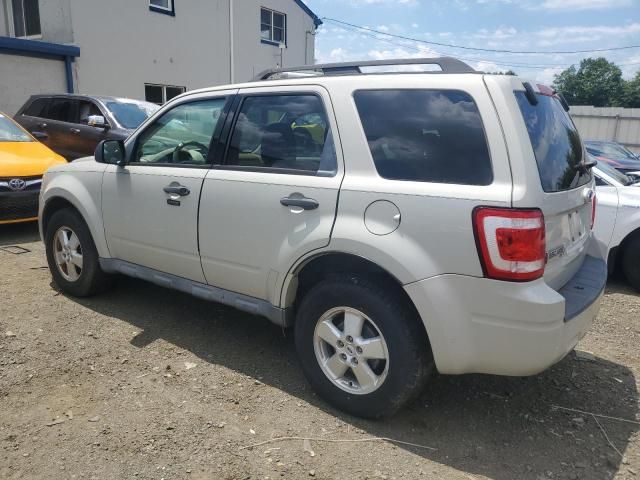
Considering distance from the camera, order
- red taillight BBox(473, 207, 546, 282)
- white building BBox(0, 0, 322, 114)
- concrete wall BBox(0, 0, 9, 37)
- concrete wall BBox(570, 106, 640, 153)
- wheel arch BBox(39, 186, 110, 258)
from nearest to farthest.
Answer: red taillight BBox(473, 207, 546, 282) < wheel arch BBox(39, 186, 110, 258) < white building BBox(0, 0, 322, 114) < concrete wall BBox(0, 0, 9, 37) < concrete wall BBox(570, 106, 640, 153)

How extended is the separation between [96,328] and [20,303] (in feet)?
3.10

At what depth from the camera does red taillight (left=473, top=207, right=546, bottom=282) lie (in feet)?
7.98

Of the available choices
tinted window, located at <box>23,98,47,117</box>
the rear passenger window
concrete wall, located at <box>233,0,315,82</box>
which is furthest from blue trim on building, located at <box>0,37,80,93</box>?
the rear passenger window

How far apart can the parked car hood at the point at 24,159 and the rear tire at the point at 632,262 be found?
22.3 ft

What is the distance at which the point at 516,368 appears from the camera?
8.53 ft

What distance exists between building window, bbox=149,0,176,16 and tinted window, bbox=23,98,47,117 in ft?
19.0

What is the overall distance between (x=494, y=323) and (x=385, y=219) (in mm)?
731

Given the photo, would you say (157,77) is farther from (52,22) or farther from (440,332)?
(440,332)

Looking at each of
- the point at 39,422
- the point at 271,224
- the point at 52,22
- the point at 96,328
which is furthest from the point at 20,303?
the point at 52,22

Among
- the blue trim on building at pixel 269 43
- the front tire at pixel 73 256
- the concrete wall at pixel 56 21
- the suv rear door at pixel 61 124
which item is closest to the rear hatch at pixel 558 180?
the front tire at pixel 73 256

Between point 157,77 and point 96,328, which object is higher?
point 157,77

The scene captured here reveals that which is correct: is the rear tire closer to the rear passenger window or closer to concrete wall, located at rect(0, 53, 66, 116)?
the rear passenger window

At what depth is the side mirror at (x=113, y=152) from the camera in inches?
162

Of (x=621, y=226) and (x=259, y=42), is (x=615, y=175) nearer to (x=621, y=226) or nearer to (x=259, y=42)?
(x=621, y=226)
